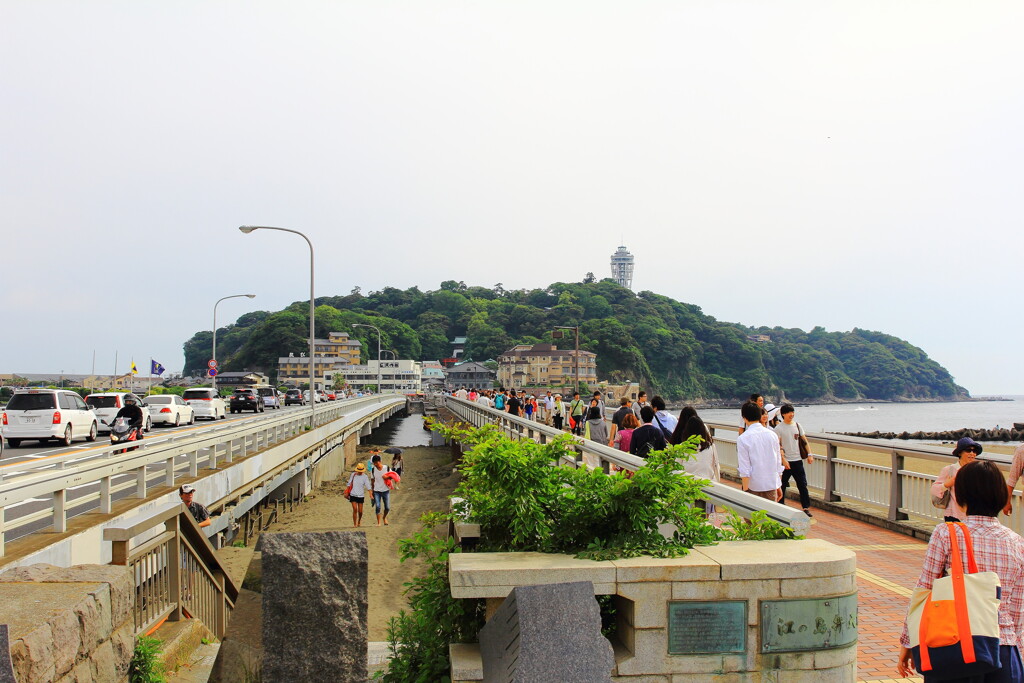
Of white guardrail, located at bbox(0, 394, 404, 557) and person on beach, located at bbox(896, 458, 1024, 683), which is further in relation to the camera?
white guardrail, located at bbox(0, 394, 404, 557)

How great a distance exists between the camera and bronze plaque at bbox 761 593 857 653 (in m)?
3.89

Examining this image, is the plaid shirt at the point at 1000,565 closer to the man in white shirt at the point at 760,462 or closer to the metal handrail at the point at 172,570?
the man in white shirt at the point at 760,462

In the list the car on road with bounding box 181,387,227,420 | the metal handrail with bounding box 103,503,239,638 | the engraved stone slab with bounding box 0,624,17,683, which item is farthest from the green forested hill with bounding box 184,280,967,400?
the engraved stone slab with bounding box 0,624,17,683

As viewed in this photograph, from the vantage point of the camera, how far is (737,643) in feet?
12.6

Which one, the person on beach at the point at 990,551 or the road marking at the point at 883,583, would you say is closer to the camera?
the person on beach at the point at 990,551

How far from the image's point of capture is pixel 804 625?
392cm

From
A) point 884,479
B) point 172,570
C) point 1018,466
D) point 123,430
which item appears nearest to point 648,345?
point 123,430

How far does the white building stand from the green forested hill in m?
12.1

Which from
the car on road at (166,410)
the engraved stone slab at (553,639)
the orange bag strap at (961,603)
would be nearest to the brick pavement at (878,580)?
the orange bag strap at (961,603)

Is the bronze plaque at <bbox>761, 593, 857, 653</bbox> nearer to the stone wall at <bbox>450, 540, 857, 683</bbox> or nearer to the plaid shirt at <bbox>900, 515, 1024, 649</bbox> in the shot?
the stone wall at <bbox>450, 540, 857, 683</bbox>

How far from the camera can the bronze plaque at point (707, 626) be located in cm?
385

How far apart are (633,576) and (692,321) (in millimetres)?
176732

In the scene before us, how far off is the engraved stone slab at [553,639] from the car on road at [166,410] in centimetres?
3266

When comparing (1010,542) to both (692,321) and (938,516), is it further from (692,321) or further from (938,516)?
(692,321)
